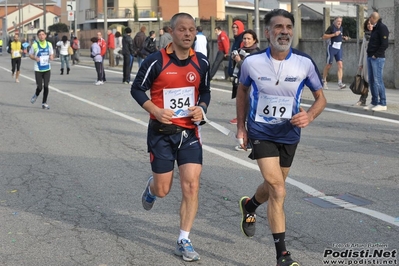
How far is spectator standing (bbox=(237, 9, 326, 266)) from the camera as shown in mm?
5414

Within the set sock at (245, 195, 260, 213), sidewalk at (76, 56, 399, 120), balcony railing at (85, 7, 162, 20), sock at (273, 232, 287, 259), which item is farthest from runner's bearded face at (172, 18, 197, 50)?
Result: balcony railing at (85, 7, 162, 20)

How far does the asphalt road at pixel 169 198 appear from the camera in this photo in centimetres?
593

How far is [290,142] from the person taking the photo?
5.59 metres

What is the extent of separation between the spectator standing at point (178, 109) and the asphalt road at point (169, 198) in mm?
544

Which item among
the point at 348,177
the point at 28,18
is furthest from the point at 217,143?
the point at 28,18

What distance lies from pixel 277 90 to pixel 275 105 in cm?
11

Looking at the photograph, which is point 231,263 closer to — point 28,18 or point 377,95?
point 377,95

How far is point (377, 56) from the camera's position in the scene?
14.5 metres

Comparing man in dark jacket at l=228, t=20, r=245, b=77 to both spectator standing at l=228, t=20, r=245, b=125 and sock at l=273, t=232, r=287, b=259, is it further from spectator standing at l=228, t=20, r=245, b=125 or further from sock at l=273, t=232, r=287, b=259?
sock at l=273, t=232, r=287, b=259

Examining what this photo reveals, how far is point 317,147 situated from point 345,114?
13.4 ft

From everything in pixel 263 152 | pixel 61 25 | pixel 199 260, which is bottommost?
pixel 199 260

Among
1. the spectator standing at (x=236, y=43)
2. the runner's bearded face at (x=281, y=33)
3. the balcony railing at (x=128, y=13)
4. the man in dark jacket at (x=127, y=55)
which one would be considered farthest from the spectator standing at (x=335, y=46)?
the balcony railing at (x=128, y=13)

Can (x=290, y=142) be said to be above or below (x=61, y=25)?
below

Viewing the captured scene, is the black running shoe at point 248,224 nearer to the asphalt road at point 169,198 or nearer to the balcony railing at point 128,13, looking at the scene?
the asphalt road at point 169,198
